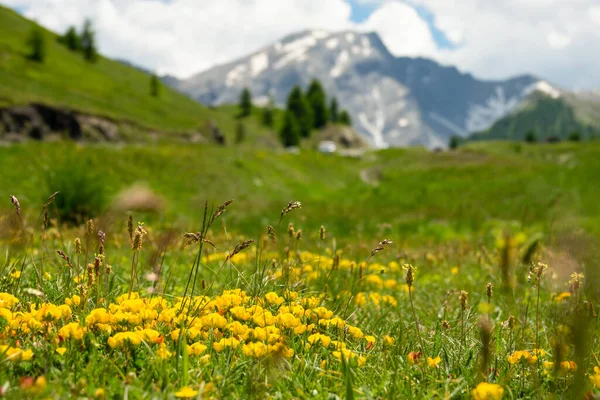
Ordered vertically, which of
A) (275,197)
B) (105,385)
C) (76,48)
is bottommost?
(275,197)

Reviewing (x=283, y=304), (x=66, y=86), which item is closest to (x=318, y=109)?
(x=66, y=86)

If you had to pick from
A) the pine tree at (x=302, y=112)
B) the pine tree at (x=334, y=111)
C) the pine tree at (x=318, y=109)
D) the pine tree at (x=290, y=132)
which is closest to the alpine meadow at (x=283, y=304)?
the pine tree at (x=290, y=132)

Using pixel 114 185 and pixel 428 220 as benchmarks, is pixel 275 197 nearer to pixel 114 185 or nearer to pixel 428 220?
pixel 114 185

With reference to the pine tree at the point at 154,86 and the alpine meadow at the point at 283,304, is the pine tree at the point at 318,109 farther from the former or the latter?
the alpine meadow at the point at 283,304

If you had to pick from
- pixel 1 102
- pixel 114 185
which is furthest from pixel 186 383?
pixel 1 102

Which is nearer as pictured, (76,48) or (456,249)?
(456,249)

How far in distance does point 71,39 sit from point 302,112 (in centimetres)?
4253

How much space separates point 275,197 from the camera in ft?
89.8

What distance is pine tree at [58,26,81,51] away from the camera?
260 ft

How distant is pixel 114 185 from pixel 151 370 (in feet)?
57.4

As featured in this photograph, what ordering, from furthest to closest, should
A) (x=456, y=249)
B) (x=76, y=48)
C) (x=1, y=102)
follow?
(x=76, y=48)
(x=1, y=102)
(x=456, y=249)

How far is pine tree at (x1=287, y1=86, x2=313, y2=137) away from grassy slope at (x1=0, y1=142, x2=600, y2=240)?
58.8 m

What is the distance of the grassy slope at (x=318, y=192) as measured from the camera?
1427 cm

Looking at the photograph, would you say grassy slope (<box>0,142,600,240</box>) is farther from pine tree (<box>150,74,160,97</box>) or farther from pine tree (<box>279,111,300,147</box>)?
pine tree (<box>150,74,160,97</box>)
